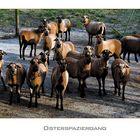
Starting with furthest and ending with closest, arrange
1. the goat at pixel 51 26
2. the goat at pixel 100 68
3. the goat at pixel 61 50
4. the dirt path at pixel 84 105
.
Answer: the goat at pixel 51 26 → the goat at pixel 61 50 → the goat at pixel 100 68 → the dirt path at pixel 84 105

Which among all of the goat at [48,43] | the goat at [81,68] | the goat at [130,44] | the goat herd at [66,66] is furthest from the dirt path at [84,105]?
the goat at [48,43]

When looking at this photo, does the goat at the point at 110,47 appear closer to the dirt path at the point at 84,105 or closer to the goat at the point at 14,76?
the dirt path at the point at 84,105

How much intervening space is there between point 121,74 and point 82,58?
112 cm

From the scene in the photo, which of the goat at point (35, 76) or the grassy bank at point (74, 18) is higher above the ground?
the grassy bank at point (74, 18)

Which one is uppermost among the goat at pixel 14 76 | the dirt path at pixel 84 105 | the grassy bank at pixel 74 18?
the grassy bank at pixel 74 18

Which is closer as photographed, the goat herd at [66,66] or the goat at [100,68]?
the goat herd at [66,66]

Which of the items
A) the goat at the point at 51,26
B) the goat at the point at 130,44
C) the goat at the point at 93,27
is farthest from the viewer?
the goat at the point at 93,27

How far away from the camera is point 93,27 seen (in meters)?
16.7

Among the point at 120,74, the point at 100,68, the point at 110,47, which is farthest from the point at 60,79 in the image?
the point at 110,47

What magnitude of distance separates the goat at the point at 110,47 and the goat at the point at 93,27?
1602 millimetres

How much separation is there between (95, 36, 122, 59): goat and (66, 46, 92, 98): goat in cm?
209

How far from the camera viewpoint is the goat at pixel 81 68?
39.8 feet

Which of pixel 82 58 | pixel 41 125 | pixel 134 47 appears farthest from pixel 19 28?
pixel 41 125

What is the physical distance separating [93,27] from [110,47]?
2212mm
